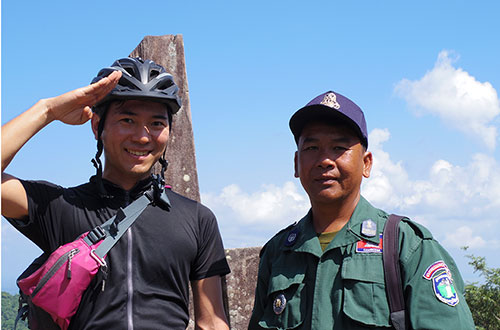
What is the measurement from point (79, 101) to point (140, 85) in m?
0.46

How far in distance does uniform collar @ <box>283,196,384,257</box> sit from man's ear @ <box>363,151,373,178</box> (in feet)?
0.57

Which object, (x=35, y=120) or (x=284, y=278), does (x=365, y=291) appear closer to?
(x=284, y=278)

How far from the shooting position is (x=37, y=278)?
3305 millimetres

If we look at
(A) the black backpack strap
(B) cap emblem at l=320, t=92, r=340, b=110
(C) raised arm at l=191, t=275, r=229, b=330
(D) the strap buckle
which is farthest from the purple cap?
(D) the strap buckle

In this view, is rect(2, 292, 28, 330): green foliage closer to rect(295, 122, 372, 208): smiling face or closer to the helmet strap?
the helmet strap

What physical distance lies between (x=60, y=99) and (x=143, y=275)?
1184 mm

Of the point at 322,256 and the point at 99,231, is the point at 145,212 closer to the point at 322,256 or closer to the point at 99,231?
the point at 99,231

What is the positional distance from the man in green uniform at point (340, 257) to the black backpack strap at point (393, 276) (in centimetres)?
3

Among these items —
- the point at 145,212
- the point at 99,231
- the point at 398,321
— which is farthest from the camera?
the point at 145,212

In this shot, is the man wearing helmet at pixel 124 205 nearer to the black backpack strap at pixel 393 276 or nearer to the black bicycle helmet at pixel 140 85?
the black bicycle helmet at pixel 140 85

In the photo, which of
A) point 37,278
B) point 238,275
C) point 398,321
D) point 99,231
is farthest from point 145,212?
point 238,275

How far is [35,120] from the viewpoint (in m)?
3.30

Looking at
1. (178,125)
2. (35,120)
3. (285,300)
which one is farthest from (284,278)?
(178,125)

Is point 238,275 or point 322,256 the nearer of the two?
point 322,256
